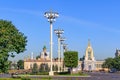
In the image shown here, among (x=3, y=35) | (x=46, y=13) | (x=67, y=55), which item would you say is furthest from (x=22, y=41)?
(x=67, y=55)

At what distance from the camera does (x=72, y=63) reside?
11988 centimetres

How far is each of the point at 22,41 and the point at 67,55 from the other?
51429 mm

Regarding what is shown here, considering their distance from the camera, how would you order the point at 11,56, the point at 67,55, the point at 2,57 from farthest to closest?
the point at 67,55 → the point at 11,56 → the point at 2,57

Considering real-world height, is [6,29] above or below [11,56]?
above

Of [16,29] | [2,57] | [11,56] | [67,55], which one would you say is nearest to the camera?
[2,57]

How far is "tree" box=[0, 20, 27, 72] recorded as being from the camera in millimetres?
62219

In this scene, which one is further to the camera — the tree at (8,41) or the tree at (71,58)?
the tree at (71,58)

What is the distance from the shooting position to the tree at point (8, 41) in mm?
62219

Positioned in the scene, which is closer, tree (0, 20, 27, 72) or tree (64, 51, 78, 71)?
tree (0, 20, 27, 72)

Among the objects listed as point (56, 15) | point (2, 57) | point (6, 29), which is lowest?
point (2, 57)

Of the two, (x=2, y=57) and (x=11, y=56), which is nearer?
(x=2, y=57)

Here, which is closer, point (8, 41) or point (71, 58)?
point (8, 41)

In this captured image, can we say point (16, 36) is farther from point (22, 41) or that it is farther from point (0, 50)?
point (0, 50)

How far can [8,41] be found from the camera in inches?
2522
